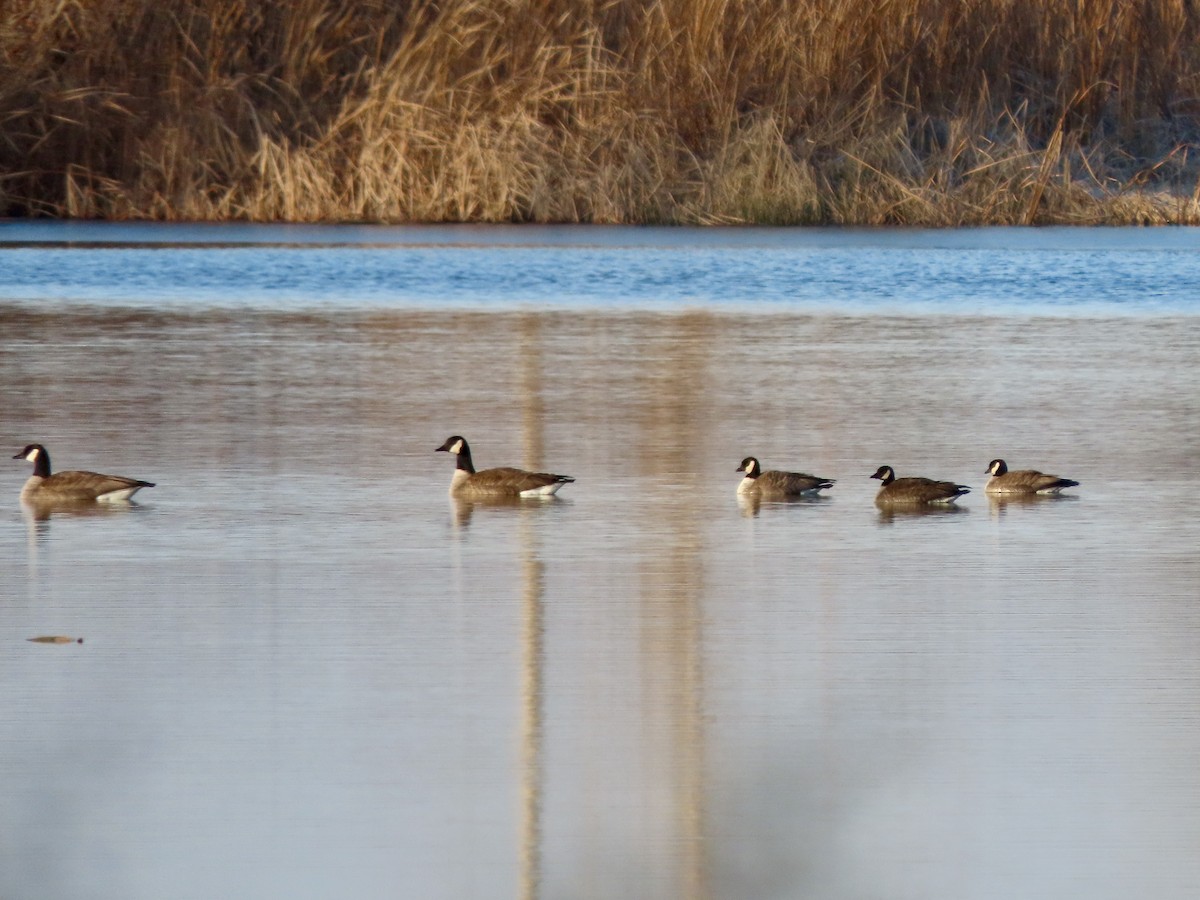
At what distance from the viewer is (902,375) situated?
15.4 metres

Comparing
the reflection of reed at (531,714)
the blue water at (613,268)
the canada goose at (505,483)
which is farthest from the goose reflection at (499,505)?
the blue water at (613,268)

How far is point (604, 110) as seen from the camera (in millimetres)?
28812

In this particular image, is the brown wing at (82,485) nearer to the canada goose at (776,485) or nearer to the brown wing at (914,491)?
the canada goose at (776,485)

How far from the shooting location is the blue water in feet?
71.6

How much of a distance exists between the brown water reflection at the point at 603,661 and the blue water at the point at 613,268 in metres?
8.44

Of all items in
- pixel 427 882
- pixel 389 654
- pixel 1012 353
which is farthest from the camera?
pixel 1012 353

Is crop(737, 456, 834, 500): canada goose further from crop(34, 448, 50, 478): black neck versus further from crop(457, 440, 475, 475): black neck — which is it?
crop(34, 448, 50, 478): black neck

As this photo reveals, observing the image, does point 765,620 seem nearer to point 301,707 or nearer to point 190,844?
point 301,707

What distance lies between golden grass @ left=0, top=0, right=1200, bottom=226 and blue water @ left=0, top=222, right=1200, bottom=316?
515 mm

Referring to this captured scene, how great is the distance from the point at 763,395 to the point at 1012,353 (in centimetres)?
307

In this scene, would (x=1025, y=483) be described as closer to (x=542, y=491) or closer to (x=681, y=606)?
(x=542, y=491)

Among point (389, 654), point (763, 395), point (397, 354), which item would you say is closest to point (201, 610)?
point (389, 654)

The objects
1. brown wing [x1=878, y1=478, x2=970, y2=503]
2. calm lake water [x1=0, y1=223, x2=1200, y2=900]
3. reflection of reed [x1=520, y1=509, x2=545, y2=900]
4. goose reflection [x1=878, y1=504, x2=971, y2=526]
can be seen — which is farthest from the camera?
brown wing [x1=878, y1=478, x2=970, y2=503]

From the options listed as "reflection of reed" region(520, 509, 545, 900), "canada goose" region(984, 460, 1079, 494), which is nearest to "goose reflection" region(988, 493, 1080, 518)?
"canada goose" region(984, 460, 1079, 494)
